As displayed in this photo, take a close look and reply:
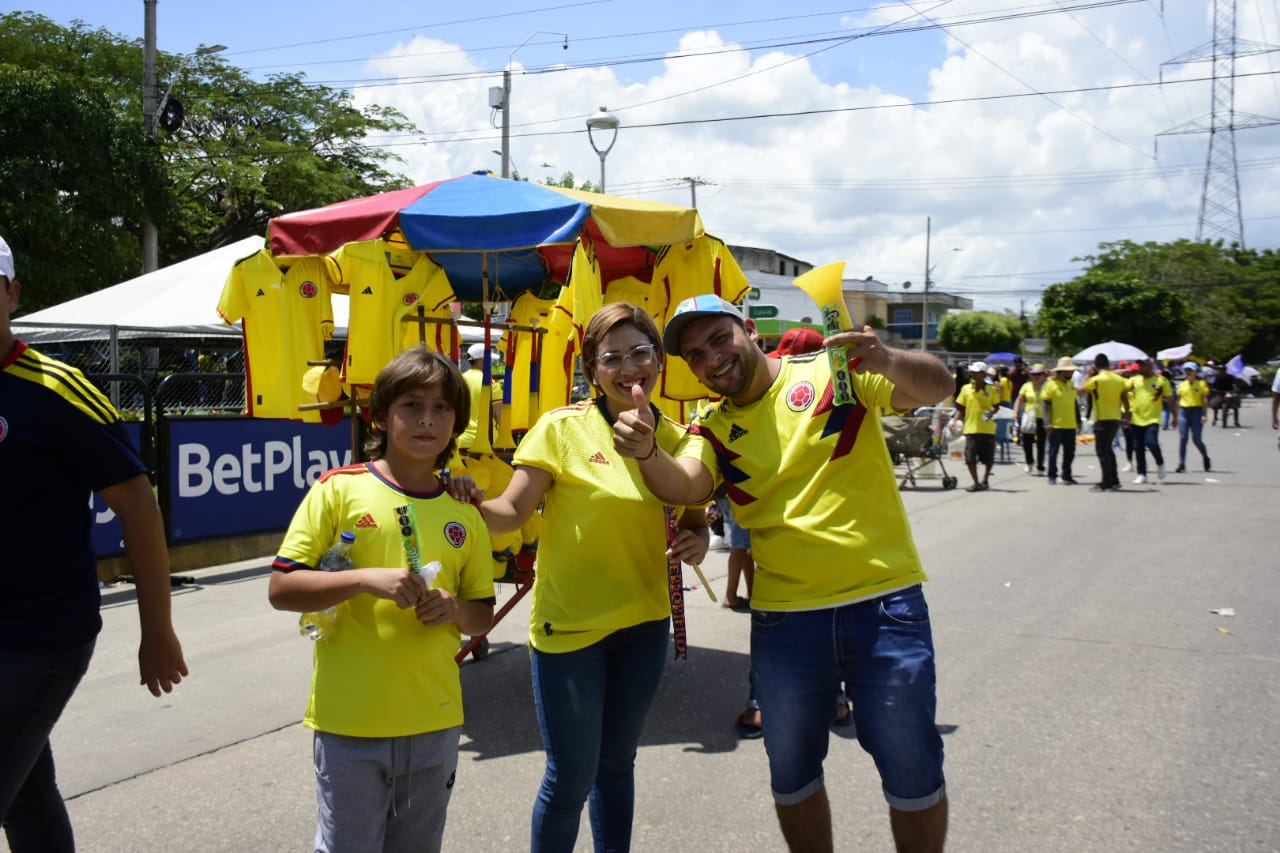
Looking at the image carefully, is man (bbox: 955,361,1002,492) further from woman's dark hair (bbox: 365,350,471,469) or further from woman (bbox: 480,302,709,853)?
woman's dark hair (bbox: 365,350,471,469)

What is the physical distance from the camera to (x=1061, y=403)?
15.4 metres

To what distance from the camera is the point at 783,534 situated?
9.25 feet

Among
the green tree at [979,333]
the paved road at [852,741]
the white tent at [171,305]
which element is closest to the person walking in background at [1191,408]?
the paved road at [852,741]

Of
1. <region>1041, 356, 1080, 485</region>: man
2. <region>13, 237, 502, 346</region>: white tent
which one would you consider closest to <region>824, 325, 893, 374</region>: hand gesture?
<region>13, 237, 502, 346</region>: white tent

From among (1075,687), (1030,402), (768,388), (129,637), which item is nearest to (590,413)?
(768,388)

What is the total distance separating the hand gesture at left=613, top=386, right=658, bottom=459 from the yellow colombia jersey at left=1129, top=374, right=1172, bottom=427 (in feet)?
49.2

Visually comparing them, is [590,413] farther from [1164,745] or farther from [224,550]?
[224,550]

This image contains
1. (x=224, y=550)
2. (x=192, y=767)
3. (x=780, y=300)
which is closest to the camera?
(x=192, y=767)

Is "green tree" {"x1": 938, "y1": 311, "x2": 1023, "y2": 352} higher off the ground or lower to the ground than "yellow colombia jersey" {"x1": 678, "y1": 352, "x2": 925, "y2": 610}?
higher

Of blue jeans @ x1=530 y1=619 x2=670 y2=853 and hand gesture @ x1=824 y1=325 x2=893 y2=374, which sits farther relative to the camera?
blue jeans @ x1=530 y1=619 x2=670 y2=853

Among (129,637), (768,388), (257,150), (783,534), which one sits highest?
(257,150)

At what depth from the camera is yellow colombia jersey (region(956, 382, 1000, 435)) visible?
49.2 ft

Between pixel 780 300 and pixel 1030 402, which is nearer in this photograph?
pixel 1030 402

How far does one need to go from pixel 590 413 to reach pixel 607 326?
0.28 metres
